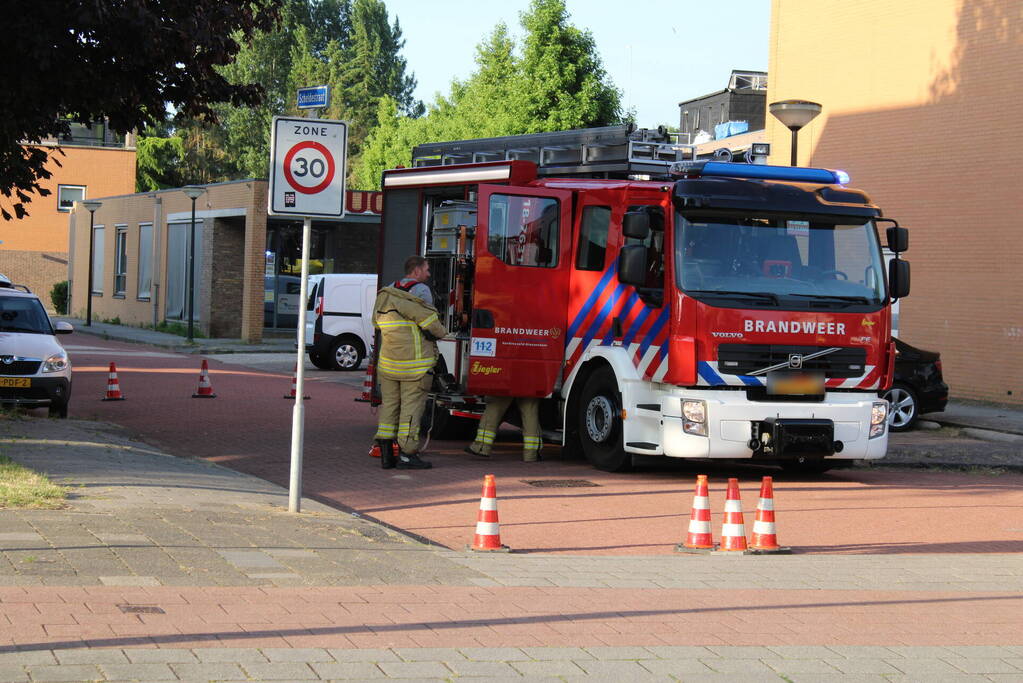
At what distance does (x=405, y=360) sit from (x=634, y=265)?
234 centimetres

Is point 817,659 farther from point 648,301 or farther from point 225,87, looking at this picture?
point 225,87

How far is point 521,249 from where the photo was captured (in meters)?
13.8

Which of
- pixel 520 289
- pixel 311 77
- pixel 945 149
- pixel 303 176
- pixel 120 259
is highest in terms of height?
pixel 311 77

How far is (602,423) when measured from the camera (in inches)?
537

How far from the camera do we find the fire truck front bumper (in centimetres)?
1245

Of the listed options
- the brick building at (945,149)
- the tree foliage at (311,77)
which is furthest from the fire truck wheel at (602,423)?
the tree foliage at (311,77)

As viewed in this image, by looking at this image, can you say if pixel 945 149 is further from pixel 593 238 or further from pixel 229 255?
pixel 229 255

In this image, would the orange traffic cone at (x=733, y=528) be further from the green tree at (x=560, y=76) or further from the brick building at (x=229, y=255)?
the green tree at (x=560, y=76)

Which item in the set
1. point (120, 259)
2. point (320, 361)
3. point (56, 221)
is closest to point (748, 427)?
point (320, 361)

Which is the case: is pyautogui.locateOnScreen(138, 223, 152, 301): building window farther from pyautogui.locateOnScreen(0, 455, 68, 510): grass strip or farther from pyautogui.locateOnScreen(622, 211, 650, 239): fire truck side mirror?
pyautogui.locateOnScreen(0, 455, 68, 510): grass strip

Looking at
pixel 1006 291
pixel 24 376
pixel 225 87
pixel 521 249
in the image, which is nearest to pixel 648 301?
pixel 521 249

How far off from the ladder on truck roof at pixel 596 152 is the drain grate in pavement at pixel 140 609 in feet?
29.8

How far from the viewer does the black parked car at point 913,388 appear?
60.6ft

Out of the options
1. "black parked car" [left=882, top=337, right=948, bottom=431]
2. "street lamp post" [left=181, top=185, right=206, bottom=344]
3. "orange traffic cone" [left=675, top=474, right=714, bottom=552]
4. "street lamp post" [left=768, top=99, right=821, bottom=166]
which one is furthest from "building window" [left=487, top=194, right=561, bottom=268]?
"street lamp post" [left=181, top=185, right=206, bottom=344]
